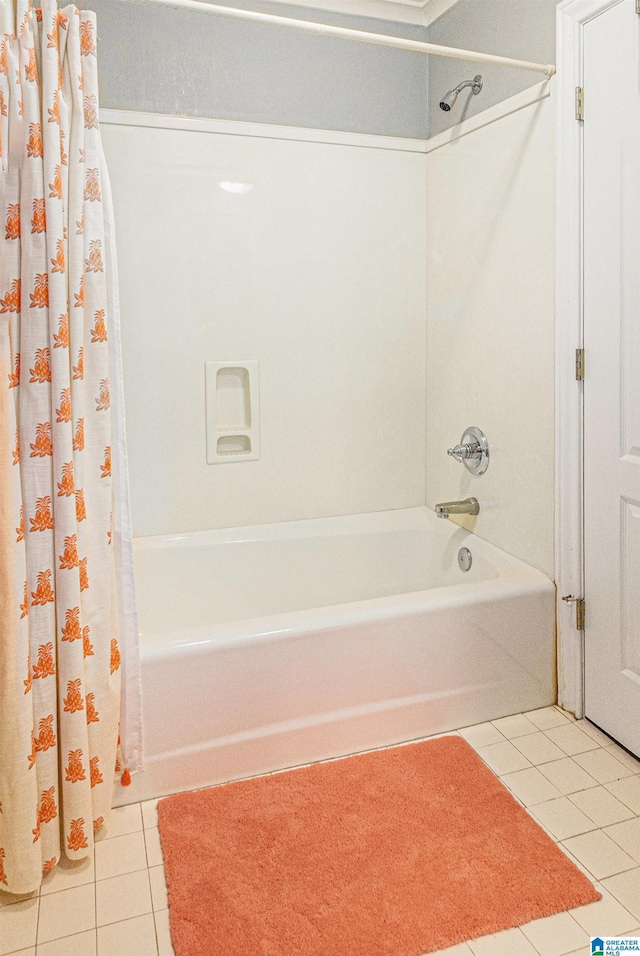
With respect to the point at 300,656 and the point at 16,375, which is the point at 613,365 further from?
the point at 16,375

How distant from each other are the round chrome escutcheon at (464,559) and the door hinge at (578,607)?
0.46 metres

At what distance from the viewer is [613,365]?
2002mm

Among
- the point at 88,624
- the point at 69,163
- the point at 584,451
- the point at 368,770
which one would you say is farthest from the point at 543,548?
the point at 69,163

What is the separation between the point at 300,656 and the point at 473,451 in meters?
1.08

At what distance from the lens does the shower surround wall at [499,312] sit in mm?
2242

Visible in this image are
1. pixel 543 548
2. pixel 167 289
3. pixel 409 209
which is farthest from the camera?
pixel 409 209

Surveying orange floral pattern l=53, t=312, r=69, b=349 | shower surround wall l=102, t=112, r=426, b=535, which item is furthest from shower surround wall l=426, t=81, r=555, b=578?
orange floral pattern l=53, t=312, r=69, b=349

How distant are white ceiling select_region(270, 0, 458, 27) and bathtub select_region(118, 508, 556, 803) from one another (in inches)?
78.0

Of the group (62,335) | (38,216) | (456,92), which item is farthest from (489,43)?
(62,335)

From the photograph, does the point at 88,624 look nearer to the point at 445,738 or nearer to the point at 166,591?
the point at 166,591

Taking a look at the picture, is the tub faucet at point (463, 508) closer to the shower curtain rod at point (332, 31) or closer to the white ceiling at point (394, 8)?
the shower curtain rod at point (332, 31)

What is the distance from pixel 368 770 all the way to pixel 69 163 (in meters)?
1.71

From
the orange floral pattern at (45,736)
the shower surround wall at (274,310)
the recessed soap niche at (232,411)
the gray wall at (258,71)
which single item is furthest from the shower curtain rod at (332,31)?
the orange floral pattern at (45,736)

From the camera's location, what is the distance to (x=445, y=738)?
2148 mm
